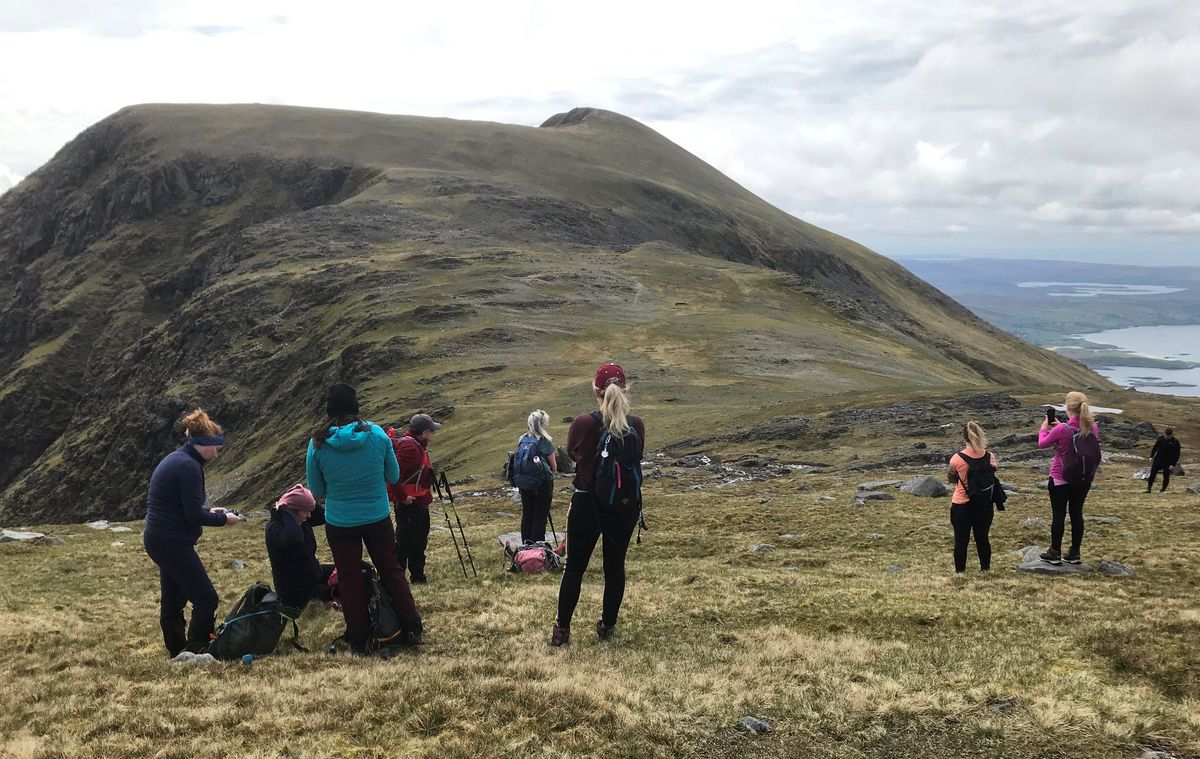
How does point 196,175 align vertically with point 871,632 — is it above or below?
above

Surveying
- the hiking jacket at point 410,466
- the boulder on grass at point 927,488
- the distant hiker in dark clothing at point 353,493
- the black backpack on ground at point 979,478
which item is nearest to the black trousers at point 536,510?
the hiking jacket at point 410,466

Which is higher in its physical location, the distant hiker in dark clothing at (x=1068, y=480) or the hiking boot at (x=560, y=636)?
the distant hiker in dark clothing at (x=1068, y=480)

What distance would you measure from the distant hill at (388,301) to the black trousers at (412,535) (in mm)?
24400

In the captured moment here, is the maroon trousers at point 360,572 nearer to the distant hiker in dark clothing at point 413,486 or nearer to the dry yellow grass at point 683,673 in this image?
the dry yellow grass at point 683,673

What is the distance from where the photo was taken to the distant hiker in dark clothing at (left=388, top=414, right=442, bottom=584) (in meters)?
14.0

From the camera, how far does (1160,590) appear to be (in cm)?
1405

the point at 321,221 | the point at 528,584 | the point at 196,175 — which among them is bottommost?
the point at 528,584

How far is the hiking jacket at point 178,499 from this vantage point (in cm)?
1036

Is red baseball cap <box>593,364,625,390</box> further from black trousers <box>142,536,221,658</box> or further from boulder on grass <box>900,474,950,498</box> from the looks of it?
boulder on grass <box>900,474,950,498</box>

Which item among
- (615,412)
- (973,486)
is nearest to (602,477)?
(615,412)

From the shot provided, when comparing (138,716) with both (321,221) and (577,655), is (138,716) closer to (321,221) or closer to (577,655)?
(577,655)

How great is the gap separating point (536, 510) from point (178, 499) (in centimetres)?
773

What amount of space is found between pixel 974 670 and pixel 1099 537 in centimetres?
1122

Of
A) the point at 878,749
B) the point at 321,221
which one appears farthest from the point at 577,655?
the point at 321,221
